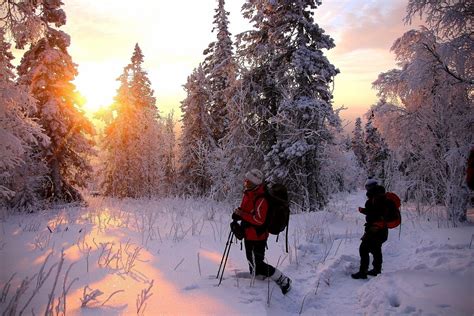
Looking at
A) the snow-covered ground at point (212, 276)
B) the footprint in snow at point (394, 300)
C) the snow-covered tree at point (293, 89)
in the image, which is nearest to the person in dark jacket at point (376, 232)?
the snow-covered ground at point (212, 276)

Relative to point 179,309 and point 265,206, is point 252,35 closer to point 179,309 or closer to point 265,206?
point 265,206

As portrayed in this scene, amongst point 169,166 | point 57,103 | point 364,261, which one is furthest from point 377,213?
point 169,166

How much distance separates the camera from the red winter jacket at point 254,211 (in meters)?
5.23

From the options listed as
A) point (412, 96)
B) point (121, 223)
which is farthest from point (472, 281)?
point (412, 96)

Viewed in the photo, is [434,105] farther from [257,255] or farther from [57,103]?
[57,103]

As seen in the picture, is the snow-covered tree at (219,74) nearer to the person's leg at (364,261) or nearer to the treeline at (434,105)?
the treeline at (434,105)

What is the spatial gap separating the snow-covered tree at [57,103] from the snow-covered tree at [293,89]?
9143 millimetres

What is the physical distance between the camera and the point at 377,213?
6.45 meters

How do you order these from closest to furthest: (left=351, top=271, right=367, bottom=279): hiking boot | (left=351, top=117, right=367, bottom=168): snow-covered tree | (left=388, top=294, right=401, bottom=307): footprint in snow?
(left=388, top=294, right=401, bottom=307): footprint in snow, (left=351, top=271, right=367, bottom=279): hiking boot, (left=351, top=117, right=367, bottom=168): snow-covered tree

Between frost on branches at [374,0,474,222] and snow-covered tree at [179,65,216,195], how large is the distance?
14.1 metres

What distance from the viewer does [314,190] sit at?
14.8 m

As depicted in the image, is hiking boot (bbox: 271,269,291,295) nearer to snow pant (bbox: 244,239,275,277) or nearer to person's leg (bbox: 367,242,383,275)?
snow pant (bbox: 244,239,275,277)

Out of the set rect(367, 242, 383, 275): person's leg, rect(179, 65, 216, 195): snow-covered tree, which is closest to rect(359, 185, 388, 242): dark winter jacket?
rect(367, 242, 383, 275): person's leg

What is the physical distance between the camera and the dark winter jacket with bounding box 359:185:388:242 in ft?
20.9
